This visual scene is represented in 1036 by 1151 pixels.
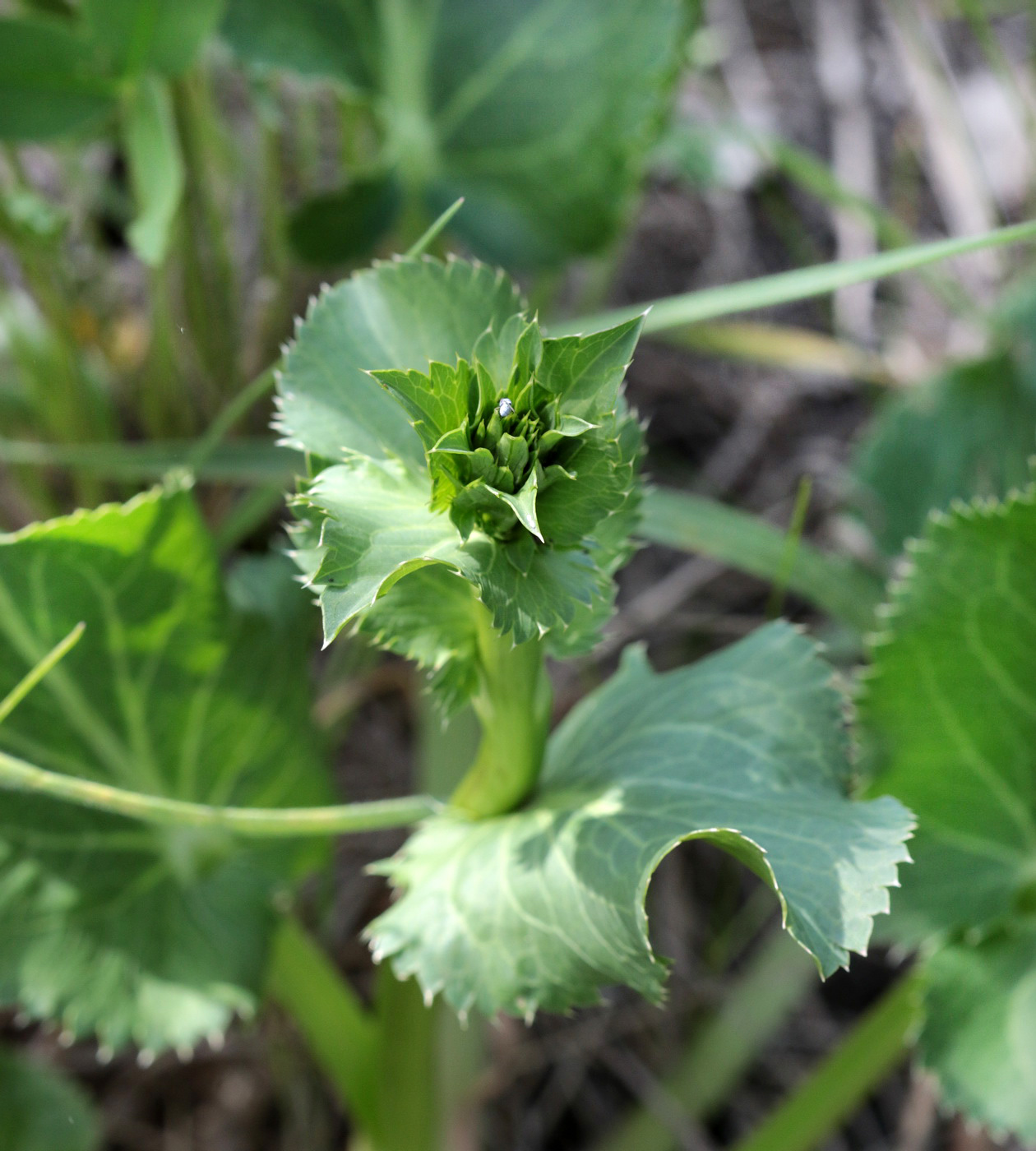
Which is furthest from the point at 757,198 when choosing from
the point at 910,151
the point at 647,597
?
the point at 647,597

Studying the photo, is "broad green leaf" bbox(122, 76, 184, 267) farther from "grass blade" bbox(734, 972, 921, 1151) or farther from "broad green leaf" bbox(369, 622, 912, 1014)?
"grass blade" bbox(734, 972, 921, 1151)

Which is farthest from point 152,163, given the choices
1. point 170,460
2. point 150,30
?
point 170,460

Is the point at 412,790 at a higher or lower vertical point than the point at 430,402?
lower

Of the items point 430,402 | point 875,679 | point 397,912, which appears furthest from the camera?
point 875,679

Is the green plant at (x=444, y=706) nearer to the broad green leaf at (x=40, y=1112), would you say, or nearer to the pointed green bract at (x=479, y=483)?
the pointed green bract at (x=479, y=483)

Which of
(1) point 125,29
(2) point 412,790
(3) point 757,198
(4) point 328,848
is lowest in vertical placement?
(2) point 412,790

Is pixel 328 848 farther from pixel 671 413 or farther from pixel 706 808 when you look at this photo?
pixel 671 413
